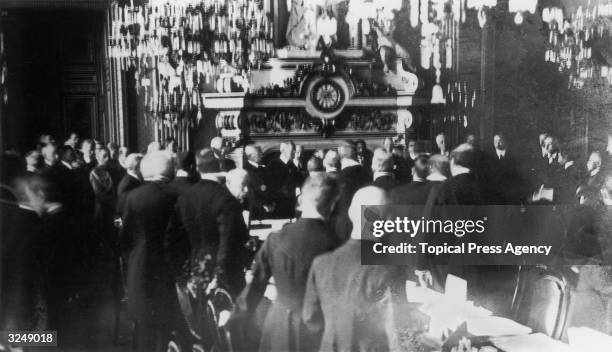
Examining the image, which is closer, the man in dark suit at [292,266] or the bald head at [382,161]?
the man in dark suit at [292,266]

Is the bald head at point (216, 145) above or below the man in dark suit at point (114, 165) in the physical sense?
above

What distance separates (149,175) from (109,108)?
1.19 ft

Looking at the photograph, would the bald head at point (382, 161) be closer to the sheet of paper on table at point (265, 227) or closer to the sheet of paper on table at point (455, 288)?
the sheet of paper on table at point (265, 227)

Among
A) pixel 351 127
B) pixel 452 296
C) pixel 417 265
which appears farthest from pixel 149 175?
pixel 452 296

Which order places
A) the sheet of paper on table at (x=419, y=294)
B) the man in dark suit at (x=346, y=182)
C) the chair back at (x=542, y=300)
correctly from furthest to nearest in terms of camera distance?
the sheet of paper on table at (x=419, y=294) < the man in dark suit at (x=346, y=182) < the chair back at (x=542, y=300)

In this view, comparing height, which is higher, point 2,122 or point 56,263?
point 2,122

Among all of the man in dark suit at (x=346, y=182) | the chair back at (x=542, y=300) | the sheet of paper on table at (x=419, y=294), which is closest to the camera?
the chair back at (x=542, y=300)

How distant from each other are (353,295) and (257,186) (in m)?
0.65

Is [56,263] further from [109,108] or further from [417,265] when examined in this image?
[417,265]

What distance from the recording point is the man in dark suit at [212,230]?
274 cm

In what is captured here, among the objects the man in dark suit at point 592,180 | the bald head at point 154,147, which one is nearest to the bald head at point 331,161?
the bald head at point 154,147

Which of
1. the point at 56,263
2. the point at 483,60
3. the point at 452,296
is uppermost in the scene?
the point at 483,60

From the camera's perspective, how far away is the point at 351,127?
2842mm

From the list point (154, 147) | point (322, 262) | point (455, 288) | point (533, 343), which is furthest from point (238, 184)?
point (533, 343)
